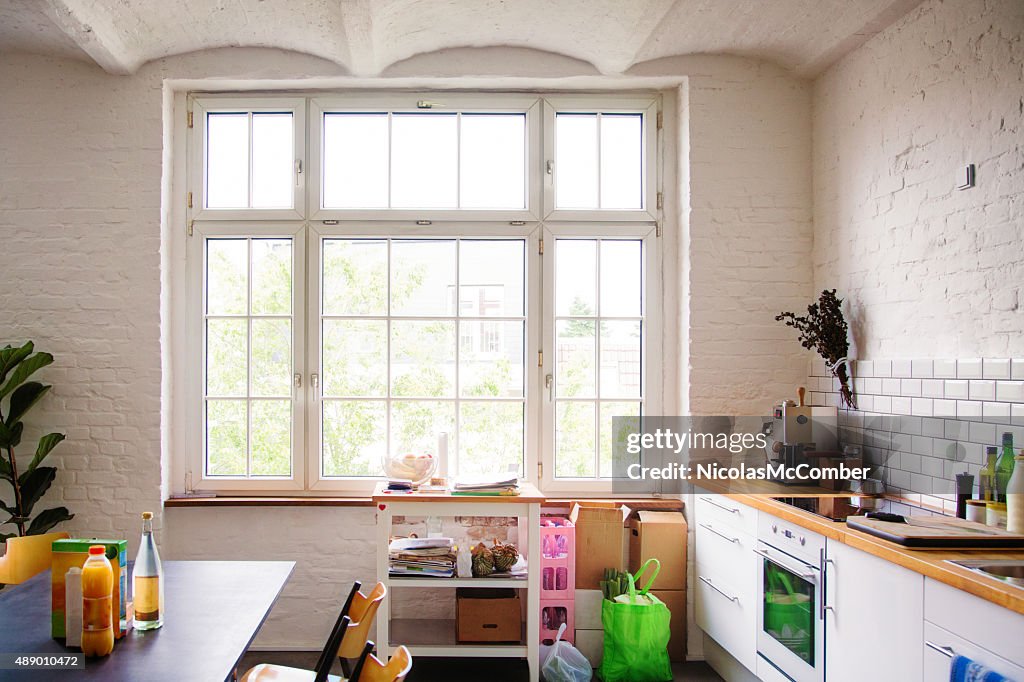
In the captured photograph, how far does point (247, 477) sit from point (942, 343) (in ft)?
12.0

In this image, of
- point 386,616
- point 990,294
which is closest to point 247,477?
point 386,616

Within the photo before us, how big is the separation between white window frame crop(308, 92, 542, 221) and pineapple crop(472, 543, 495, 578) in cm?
189

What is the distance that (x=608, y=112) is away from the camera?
463 cm

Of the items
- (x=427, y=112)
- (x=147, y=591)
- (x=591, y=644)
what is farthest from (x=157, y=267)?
(x=591, y=644)

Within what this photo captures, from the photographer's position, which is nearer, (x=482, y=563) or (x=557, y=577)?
(x=482, y=563)

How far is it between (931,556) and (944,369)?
117 cm

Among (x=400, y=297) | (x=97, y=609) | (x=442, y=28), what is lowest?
(x=97, y=609)

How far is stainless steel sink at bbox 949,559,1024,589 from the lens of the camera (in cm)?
222

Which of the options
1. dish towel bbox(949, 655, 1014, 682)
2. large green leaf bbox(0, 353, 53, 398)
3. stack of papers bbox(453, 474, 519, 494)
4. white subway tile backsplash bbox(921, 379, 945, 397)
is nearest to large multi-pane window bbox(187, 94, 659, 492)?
stack of papers bbox(453, 474, 519, 494)

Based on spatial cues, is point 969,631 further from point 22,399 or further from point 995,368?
point 22,399

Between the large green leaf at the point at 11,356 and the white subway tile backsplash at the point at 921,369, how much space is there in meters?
4.31

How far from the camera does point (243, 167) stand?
4574 mm

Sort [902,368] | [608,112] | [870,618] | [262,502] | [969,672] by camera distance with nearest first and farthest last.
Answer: [969,672] < [870,618] < [902,368] < [262,502] < [608,112]

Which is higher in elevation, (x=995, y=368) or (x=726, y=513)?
(x=995, y=368)
